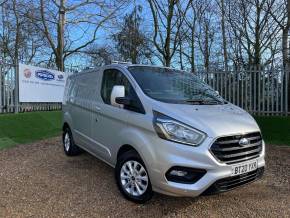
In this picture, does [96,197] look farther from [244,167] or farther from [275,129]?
[275,129]

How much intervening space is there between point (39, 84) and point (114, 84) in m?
10.2

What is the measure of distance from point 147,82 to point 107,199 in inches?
72.3

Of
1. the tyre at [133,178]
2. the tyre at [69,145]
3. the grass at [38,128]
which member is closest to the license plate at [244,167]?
the tyre at [133,178]

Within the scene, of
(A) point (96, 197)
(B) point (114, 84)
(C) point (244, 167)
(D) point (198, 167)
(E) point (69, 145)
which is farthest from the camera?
(E) point (69, 145)

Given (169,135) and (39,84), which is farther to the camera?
(39,84)

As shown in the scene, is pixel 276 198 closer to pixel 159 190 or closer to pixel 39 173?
pixel 159 190

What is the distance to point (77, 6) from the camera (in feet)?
73.2

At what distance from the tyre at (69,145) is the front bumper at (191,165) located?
3.75m

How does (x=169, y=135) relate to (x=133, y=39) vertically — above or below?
below

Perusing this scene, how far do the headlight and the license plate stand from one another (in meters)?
0.62

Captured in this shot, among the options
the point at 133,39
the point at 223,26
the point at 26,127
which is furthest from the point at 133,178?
the point at 133,39

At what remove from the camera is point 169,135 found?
178 inches

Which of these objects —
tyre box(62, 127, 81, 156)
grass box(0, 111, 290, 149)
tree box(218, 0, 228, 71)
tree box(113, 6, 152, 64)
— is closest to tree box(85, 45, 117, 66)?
tree box(113, 6, 152, 64)

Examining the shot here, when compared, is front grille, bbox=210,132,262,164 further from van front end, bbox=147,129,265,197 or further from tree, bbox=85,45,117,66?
tree, bbox=85,45,117,66
